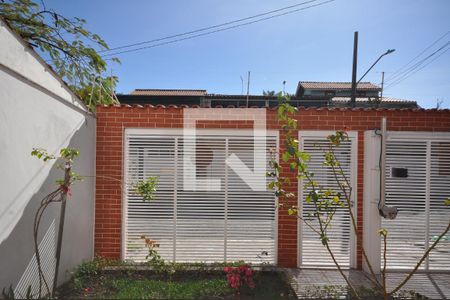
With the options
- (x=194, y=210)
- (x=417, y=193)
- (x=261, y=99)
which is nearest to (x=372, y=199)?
(x=417, y=193)

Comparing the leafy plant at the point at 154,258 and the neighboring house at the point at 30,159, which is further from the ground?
the neighboring house at the point at 30,159

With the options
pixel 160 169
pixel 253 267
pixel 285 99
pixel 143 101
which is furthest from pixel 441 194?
pixel 143 101

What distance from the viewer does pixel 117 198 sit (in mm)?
6246

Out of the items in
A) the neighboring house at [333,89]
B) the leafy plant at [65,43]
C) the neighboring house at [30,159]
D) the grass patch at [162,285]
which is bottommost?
the grass patch at [162,285]

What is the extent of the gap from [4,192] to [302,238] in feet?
17.2

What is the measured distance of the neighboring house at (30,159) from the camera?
3674mm

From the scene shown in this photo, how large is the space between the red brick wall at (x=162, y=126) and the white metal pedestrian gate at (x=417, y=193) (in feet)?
1.11

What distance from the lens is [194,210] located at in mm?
6352

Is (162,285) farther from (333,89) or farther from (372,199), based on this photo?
(333,89)

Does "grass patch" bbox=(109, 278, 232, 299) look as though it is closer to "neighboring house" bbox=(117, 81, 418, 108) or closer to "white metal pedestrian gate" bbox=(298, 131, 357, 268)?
"white metal pedestrian gate" bbox=(298, 131, 357, 268)

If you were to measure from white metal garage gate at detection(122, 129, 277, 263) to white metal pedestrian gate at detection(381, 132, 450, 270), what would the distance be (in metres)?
2.50

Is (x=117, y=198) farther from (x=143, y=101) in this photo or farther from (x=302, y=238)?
(x=143, y=101)

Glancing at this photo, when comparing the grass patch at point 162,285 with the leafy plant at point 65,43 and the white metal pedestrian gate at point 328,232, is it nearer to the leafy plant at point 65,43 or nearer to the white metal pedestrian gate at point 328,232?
the white metal pedestrian gate at point 328,232

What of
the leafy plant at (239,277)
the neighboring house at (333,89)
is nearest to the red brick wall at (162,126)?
the leafy plant at (239,277)
